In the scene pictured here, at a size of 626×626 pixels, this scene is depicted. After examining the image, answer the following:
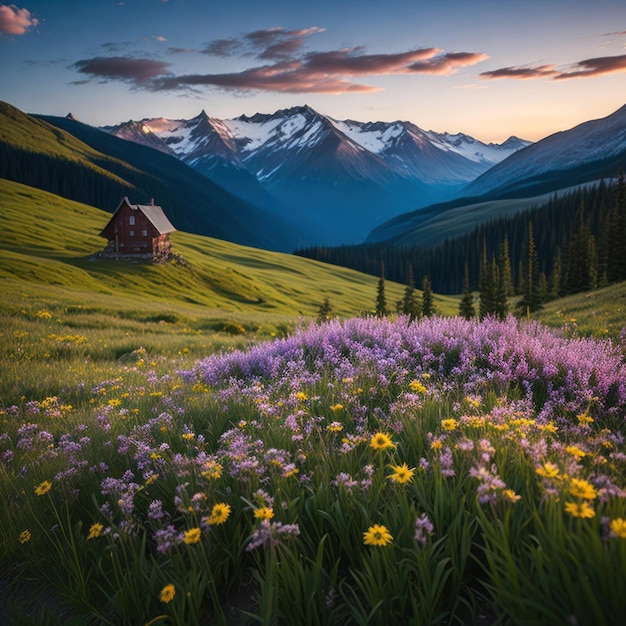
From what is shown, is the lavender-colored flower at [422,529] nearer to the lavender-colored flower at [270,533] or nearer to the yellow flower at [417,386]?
the lavender-colored flower at [270,533]

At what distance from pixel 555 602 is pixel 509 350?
14.0 feet

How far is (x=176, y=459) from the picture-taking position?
3330 mm

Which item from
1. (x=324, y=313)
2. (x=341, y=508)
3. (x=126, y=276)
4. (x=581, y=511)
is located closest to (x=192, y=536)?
(x=341, y=508)

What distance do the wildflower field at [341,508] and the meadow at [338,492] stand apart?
0.06 feet

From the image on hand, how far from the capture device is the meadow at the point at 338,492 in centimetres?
221

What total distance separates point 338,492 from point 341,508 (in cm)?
19

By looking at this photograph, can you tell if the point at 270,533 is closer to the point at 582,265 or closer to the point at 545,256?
the point at 582,265

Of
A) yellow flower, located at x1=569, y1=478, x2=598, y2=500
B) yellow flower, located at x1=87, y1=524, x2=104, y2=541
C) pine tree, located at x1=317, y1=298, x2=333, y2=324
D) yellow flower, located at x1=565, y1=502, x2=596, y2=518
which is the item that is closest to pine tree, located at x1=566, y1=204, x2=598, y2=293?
pine tree, located at x1=317, y1=298, x2=333, y2=324

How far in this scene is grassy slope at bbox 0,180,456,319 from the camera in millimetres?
46438

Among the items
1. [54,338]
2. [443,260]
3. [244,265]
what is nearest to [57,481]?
[54,338]

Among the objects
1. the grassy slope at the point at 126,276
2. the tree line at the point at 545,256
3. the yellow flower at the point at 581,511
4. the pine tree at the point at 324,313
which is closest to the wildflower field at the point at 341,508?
the yellow flower at the point at 581,511

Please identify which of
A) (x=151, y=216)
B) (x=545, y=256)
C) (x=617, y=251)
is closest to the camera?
(x=617, y=251)

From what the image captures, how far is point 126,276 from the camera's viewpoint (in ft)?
209

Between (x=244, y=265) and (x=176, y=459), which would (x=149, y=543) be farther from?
(x=244, y=265)
